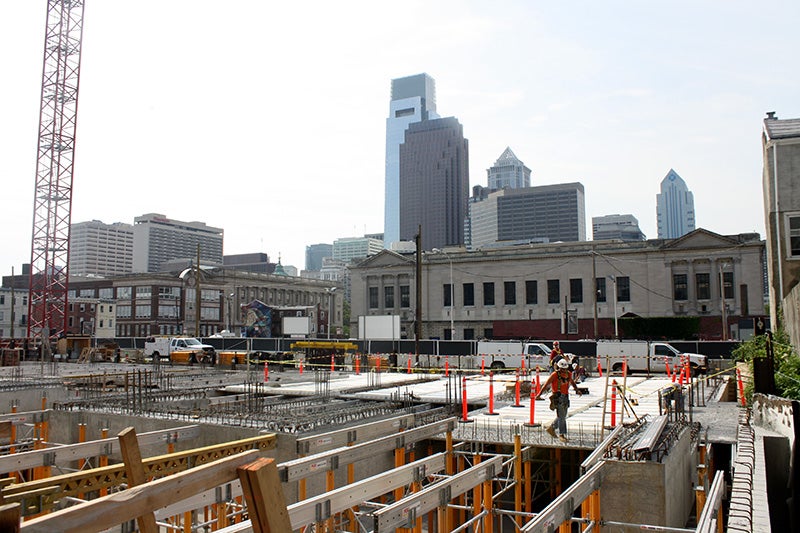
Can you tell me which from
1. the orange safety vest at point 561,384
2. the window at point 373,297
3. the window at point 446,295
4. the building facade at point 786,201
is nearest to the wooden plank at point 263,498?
the orange safety vest at point 561,384

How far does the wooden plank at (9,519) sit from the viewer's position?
8.92ft

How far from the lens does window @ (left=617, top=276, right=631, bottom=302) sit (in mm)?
71000

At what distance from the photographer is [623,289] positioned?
7125 cm

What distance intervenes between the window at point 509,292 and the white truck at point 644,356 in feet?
113

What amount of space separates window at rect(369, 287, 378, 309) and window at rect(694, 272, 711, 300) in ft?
124

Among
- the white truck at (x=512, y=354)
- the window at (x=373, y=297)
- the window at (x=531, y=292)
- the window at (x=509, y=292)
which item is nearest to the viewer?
the white truck at (x=512, y=354)

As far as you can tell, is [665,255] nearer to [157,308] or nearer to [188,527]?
[188,527]

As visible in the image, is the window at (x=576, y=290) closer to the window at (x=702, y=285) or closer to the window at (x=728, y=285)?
the window at (x=702, y=285)

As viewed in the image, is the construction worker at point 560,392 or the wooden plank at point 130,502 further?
the construction worker at point 560,392

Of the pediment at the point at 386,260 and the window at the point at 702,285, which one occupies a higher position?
the pediment at the point at 386,260

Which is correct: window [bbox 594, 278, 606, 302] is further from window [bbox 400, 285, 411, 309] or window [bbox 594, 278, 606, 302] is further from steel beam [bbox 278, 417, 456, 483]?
steel beam [bbox 278, 417, 456, 483]

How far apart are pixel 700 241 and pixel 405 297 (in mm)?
34618

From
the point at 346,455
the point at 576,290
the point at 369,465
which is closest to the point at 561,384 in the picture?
the point at 369,465

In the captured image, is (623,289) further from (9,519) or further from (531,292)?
(9,519)
